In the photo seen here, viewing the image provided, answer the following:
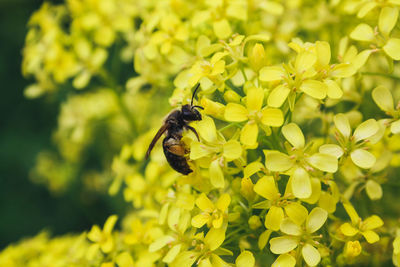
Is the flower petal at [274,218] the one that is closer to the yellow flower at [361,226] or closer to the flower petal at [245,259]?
the flower petal at [245,259]

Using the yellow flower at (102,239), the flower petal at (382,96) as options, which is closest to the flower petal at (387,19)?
the flower petal at (382,96)

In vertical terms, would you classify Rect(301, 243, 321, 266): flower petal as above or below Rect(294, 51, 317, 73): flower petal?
below

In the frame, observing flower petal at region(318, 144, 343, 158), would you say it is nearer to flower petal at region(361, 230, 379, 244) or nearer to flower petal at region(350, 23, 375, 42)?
flower petal at region(361, 230, 379, 244)

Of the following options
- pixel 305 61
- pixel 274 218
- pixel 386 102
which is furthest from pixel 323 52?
pixel 274 218

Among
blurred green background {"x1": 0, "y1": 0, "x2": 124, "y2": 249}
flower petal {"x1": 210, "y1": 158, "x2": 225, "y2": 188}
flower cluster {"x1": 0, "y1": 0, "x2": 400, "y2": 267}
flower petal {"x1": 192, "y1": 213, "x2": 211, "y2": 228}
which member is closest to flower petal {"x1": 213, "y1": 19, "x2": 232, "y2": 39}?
flower cluster {"x1": 0, "y1": 0, "x2": 400, "y2": 267}

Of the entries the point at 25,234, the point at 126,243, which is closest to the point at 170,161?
the point at 126,243

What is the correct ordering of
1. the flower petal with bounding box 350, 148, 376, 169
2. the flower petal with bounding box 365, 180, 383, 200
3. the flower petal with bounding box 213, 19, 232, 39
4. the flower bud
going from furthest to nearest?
the flower petal with bounding box 213, 19, 232, 39, the flower petal with bounding box 365, 180, 383, 200, the flower bud, the flower petal with bounding box 350, 148, 376, 169

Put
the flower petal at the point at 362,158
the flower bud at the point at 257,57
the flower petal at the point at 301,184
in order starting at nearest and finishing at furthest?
the flower petal at the point at 301,184, the flower petal at the point at 362,158, the flower bud at the point at 257,57

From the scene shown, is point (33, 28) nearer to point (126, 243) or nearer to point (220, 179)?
point (126, 243)
